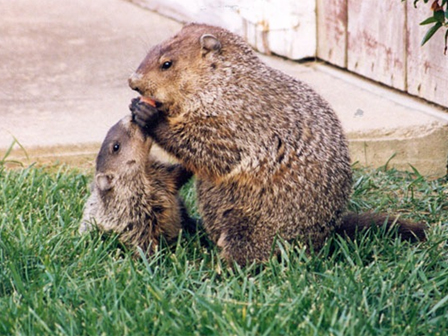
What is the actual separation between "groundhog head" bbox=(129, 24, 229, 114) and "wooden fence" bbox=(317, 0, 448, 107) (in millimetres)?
1762

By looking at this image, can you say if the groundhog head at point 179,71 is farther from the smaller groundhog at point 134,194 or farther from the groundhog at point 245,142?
the smaller groundhog at point 134,194

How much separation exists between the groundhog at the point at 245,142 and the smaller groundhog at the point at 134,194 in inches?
10.7

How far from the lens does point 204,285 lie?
11.7ft

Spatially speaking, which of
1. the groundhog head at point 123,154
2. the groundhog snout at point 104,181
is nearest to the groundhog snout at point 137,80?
the groundhog head at point 123,154

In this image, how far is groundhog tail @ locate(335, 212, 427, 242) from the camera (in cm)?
416

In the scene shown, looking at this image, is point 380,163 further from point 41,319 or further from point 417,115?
point 41,319

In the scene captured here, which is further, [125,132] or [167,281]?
[125,132]

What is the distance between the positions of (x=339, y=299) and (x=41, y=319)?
1184mm

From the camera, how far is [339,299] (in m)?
3.30

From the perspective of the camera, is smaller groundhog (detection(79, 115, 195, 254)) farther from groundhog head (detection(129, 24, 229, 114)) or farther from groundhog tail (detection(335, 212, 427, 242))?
groundhog tail (detection(335, 212, 427, 242))

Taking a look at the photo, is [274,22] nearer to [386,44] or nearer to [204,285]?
[386,44]

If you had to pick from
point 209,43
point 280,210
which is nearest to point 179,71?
point 209,43

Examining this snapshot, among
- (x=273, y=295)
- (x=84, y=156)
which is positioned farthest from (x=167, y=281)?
(x=84, y=156)

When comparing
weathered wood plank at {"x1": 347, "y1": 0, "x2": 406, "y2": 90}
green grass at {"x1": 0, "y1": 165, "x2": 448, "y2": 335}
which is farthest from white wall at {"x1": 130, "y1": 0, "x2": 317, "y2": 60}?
green grass at {"x1": 0, "y1": 165, "x2": 448, "y2": 335}
